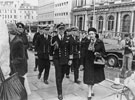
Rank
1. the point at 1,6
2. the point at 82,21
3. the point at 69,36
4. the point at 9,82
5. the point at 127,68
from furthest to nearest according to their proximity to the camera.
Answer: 1. the point at 1,6
2. the point at 82,21
3. the point at 127,68
4. the point at 69,36
5. the point at 9,82

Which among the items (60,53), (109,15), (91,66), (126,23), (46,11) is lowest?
(91,66)

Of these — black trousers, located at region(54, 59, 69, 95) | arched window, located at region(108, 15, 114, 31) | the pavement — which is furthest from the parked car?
arched window, located at region(108, 15, 114, 31)

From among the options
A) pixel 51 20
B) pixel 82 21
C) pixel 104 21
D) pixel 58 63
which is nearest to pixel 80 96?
pixel 58 63

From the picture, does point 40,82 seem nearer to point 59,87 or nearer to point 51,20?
point 59,87

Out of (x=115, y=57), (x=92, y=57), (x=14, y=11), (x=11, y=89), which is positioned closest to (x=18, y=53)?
(x=92, y=57)

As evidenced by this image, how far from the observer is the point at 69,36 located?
17.9 feet

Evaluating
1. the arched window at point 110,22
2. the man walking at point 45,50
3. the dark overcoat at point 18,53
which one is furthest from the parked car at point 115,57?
the arched window at point 110,22

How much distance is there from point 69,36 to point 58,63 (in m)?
1.07

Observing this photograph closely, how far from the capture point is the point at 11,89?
1.96 meters

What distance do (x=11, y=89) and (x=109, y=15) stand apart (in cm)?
3203

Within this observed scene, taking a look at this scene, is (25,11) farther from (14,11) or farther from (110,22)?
(110,22)

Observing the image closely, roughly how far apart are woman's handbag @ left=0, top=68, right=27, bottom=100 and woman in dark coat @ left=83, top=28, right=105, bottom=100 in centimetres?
277

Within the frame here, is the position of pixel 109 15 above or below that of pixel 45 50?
above

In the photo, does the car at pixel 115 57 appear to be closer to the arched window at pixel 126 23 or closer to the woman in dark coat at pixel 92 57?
the woman in dark coat at pixel 92 57
